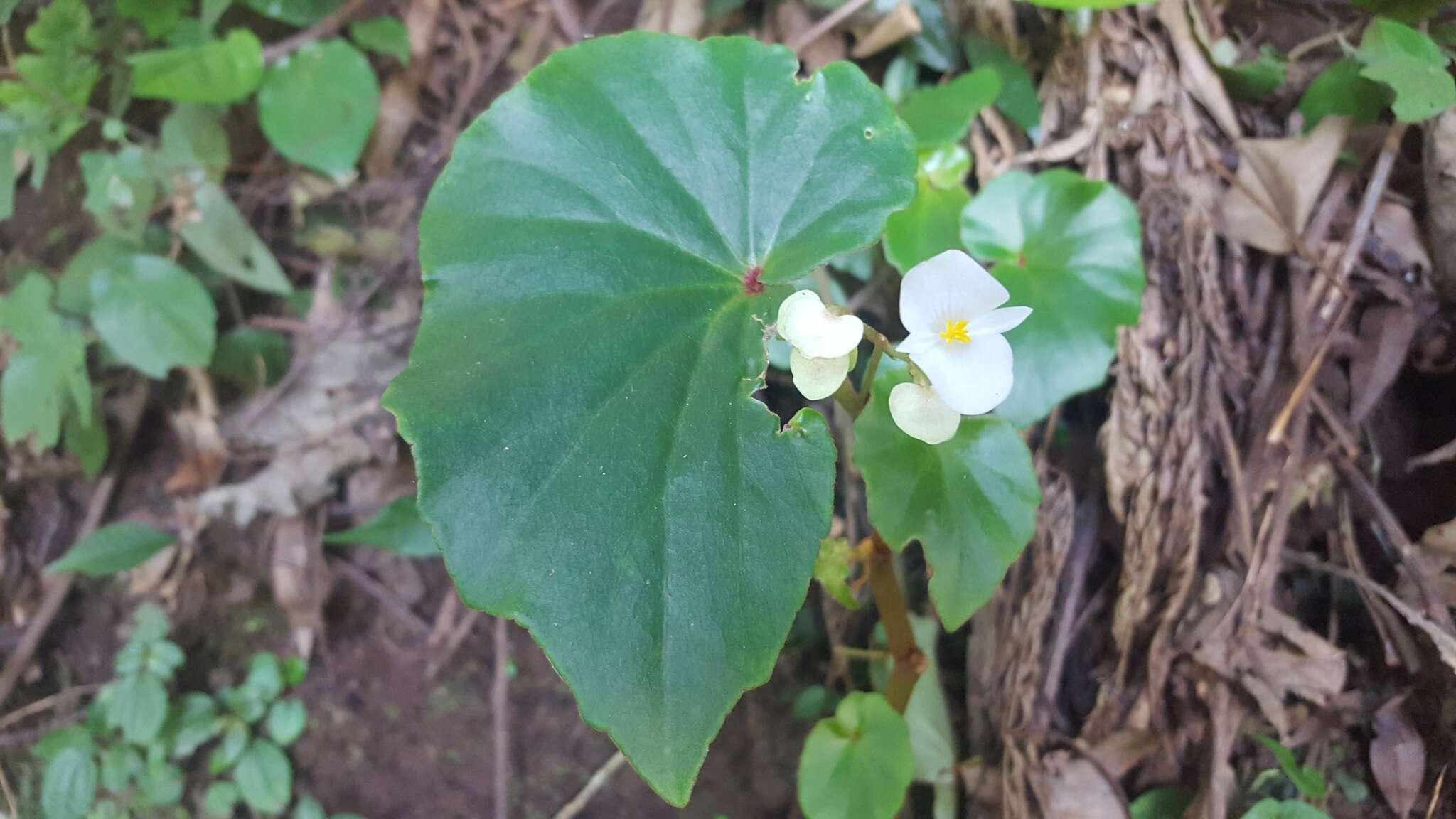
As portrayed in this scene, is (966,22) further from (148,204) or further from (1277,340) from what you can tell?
(148,204)

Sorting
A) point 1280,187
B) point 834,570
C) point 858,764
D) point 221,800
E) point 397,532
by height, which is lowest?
point 221,800

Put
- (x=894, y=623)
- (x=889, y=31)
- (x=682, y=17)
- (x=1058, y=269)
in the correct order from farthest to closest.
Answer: (x=682, y=17) → (x=889, y=31) → (x=1058, y=269) → (x=894, y=623)

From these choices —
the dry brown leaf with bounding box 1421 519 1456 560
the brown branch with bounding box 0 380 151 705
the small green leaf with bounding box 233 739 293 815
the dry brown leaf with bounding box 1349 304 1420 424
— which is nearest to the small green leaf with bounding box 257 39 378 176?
the brown branch with bounding box 0 380 151 705

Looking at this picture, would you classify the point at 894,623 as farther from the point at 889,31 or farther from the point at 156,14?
the point at 156,14

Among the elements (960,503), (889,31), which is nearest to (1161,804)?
(960,503)

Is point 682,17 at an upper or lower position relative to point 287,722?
upper

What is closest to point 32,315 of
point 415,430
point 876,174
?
point 415,430
